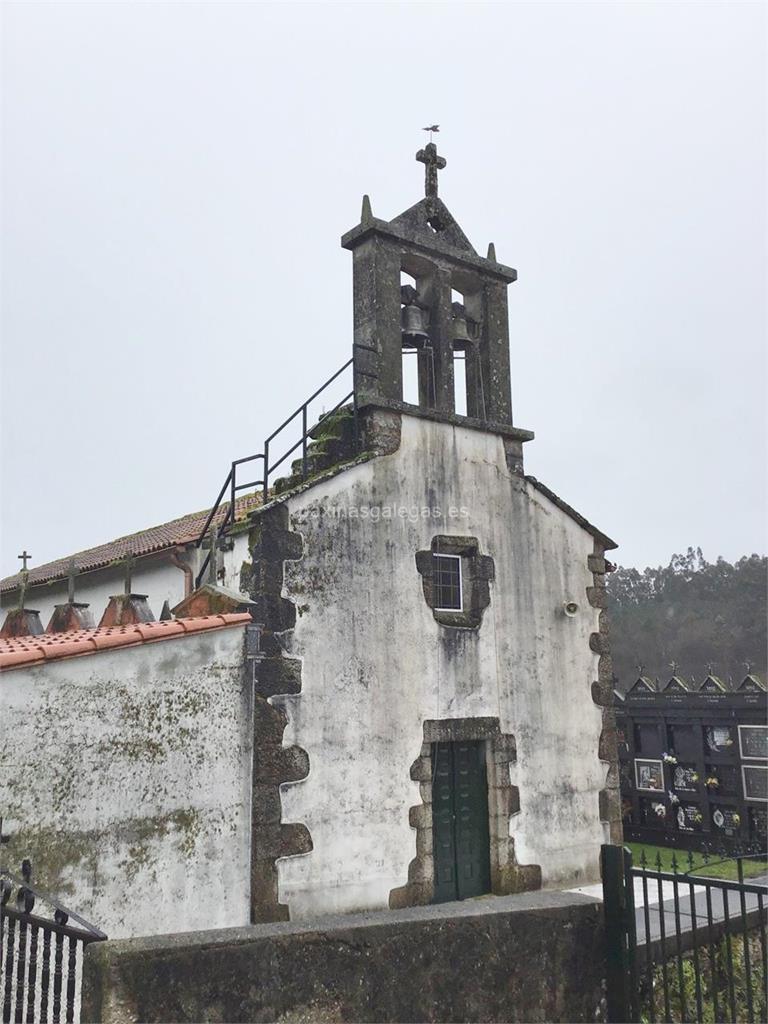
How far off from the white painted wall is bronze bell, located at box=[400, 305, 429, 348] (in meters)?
1.32

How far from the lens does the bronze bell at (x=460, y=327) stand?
12.1m

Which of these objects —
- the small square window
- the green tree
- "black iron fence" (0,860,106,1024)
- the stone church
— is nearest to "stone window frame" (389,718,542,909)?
the stone church

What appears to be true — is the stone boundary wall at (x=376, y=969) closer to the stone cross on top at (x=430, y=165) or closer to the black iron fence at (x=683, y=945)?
the black iron fence at (x=683, y=945)

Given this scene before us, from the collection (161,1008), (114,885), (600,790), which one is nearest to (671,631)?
(600,790)

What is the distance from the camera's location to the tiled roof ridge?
717cm

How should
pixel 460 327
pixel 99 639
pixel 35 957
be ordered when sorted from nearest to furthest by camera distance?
pixel 35 957 → pixel 99 639 → pixel 460 327

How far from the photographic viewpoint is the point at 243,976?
3.86m

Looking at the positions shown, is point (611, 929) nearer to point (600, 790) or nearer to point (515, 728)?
point (515, 728)

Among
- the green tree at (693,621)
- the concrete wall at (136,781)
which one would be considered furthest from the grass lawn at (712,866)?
the green tree at (693,621)

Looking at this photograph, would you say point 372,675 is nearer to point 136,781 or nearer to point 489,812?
point 489,812

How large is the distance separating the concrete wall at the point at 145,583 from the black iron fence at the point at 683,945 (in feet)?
16.9

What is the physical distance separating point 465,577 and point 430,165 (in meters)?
5.73

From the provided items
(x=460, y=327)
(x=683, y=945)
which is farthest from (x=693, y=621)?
(x=683, y=945)

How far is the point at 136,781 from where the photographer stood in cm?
787
